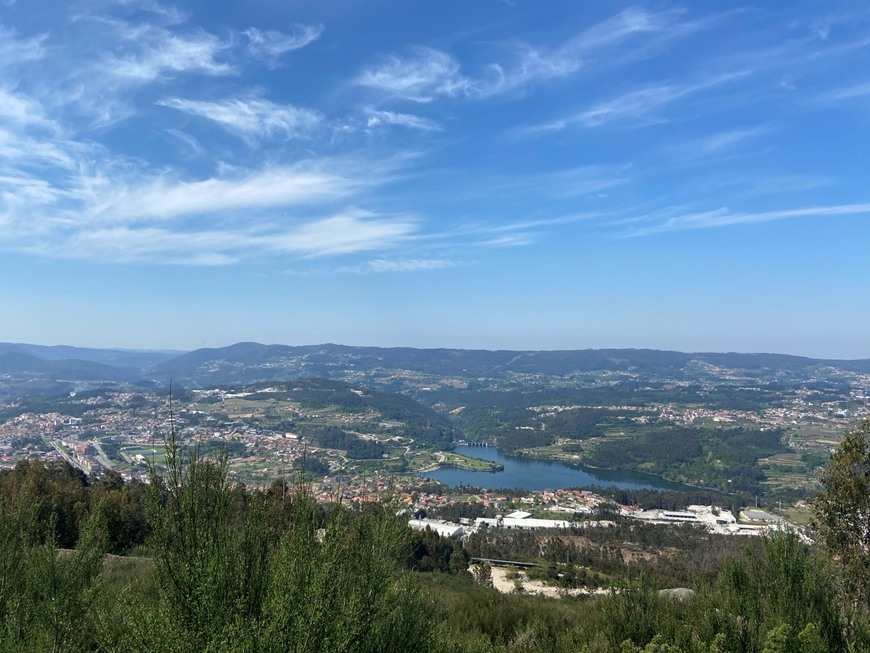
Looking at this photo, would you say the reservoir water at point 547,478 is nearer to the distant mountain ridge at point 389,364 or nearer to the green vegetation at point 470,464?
the green vegetation at point 470,464

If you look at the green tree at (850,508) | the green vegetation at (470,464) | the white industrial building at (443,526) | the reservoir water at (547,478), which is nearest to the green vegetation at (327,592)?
the green tree at (850,508)

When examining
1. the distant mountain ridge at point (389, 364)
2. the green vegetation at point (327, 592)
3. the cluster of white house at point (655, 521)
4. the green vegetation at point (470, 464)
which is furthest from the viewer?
the distant mountain ridge at point (389, 364)

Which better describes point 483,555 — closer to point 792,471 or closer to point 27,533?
point 27,533

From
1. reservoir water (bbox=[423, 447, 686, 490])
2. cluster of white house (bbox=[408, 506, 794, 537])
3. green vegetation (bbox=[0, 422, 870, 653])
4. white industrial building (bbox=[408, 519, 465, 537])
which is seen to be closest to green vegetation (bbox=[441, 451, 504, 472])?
reservoir water (bbox=[423, 447, 686, 490])

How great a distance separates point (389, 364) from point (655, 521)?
142097mm

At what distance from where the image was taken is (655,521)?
40.0 m

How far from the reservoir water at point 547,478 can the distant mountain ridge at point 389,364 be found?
89986mm

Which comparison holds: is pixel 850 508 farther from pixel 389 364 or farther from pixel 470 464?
pixel 389 364

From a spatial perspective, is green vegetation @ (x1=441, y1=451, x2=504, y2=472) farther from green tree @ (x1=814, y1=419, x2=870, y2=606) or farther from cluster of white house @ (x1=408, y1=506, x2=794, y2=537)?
green tree @ (x1=814, y1=419, x2=870, y2=606)

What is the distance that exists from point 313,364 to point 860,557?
166914 mm

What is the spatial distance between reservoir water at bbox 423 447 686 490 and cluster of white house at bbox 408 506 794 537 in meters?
Answer: 13.6

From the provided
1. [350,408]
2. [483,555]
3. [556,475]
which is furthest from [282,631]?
[350,408]

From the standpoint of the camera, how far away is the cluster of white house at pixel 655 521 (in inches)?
1454

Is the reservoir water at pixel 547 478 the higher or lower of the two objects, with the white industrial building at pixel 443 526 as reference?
lower
